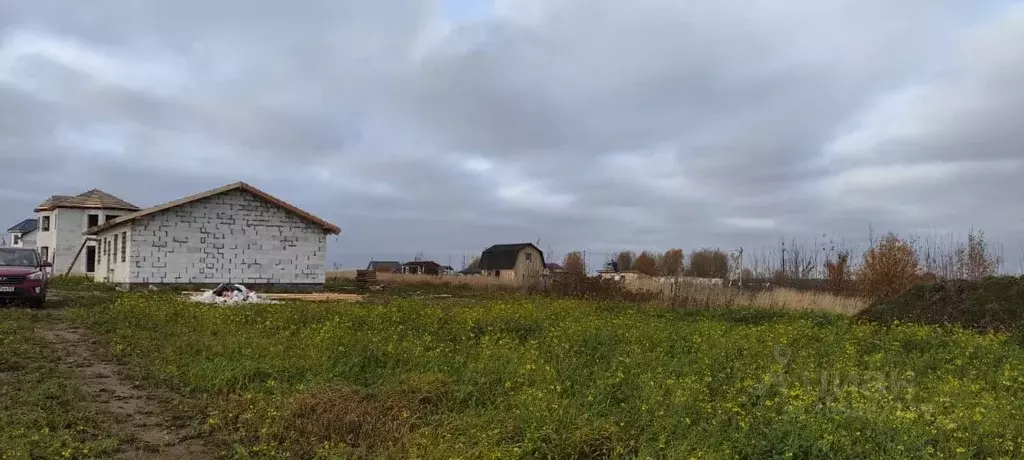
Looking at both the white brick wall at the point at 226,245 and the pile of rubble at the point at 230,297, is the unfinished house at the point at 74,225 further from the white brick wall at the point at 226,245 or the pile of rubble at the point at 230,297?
the pile of rubble at the point at 230,297

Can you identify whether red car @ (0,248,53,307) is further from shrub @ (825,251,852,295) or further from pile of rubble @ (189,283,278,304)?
shrub @ (825,251,852,295)

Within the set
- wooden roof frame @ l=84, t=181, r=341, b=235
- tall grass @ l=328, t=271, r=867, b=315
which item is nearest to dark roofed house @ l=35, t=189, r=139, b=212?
wooden roof frame @ l=84, t=181, r=341, b=235

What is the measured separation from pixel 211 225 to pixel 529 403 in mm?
23654

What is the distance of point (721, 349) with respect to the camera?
9.15 meters

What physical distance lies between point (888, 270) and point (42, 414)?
27.4m

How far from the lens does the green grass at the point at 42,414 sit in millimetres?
5395

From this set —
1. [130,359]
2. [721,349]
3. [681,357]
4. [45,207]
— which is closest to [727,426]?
[681,357]

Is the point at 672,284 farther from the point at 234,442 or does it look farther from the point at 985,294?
the point at 234,442

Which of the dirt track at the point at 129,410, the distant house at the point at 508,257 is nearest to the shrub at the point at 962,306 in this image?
the dirt track at the point at 129,410

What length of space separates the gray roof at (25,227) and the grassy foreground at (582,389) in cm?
5319

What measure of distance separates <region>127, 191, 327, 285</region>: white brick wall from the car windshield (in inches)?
291

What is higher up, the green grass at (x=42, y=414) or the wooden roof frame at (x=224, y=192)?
the wooden roof frame at (x=224, y=192)

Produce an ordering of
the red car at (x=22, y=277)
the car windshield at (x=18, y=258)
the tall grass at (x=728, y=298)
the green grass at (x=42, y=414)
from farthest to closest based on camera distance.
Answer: the tall grass at (x=728, y=298)
the car windshield at (x=18, y=258)
the red car at (x=22, y=277)
the green grass at (x=42, y=414)

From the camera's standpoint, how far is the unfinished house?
125 feet
